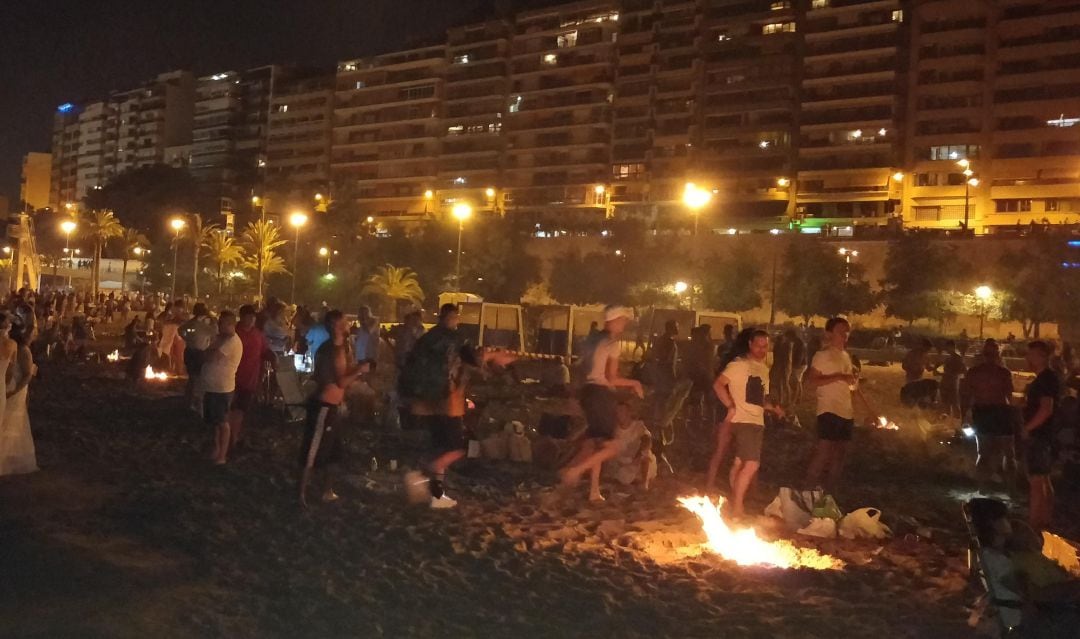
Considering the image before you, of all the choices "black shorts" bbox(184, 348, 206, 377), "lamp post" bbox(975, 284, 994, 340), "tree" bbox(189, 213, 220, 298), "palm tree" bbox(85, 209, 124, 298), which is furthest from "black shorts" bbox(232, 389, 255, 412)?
"palm tree" bbox(85, 209, 124, 298)

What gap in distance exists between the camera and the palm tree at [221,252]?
56.2m

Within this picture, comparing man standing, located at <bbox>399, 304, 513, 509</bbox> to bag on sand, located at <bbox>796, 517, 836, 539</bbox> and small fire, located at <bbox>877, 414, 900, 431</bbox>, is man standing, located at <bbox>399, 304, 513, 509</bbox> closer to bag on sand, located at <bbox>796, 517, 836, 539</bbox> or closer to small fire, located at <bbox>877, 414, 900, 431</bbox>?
bag on sand, located at <bbox>796, 517, 836, 539</bbox>

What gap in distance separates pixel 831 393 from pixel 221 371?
5.48m

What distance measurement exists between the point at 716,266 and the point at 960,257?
13.4 meters

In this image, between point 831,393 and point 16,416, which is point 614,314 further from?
point 16,416

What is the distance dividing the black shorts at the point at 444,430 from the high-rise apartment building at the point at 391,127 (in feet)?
290

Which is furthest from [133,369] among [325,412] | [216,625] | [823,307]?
[823,307]

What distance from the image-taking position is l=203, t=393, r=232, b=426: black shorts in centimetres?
859

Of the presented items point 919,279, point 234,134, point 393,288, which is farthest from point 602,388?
point 234,134

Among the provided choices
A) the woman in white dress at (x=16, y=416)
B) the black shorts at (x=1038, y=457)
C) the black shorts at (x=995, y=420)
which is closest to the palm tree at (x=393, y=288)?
the woman in white dress at (x=16, y=416)

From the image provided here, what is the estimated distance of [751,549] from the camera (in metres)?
6.43

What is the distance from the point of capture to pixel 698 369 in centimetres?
1219

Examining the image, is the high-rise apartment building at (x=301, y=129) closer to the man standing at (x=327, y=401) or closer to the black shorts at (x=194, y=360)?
the black shorts at (x=194, y=360)

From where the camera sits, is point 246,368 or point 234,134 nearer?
point 246,368
